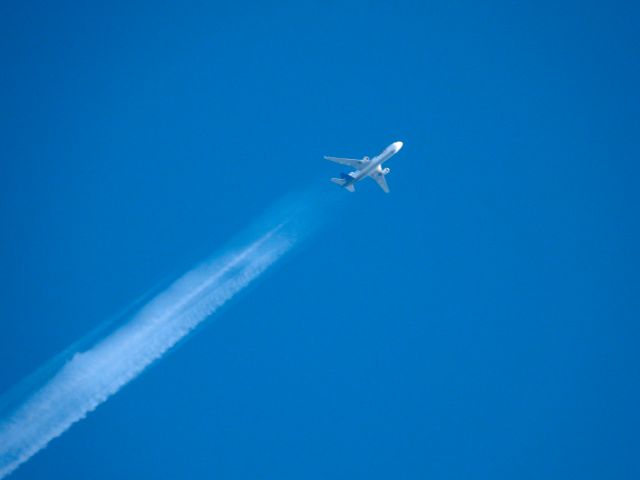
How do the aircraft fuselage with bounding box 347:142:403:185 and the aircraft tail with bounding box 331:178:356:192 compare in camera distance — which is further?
the aircraft tail with bounding box 331:178:356:192

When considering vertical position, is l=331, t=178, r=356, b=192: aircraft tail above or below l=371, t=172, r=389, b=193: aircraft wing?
below

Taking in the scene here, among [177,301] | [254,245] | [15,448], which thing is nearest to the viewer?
[15,448]

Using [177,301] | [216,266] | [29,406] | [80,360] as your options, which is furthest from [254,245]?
[29,406]

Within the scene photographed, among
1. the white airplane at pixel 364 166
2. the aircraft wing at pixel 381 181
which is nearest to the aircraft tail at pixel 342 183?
the white airplane at pixel 364 166

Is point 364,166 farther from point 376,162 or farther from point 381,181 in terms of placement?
point 381,181

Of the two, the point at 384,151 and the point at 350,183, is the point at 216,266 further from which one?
the point at 384,151

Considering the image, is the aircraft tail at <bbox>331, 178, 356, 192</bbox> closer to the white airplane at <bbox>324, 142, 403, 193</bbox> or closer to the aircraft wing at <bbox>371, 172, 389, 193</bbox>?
the white airplane at <bbox>324, 142, 403, 193</bbox>

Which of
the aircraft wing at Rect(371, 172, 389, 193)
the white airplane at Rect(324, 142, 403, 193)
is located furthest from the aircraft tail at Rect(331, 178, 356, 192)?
the aircraft wing at Rect(371, 172, 389, 193)

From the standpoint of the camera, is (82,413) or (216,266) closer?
(82,413)

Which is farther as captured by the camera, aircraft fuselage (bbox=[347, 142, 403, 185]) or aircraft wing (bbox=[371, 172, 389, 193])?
aircraft wing (bbox=[371, 172, 389, 193])
